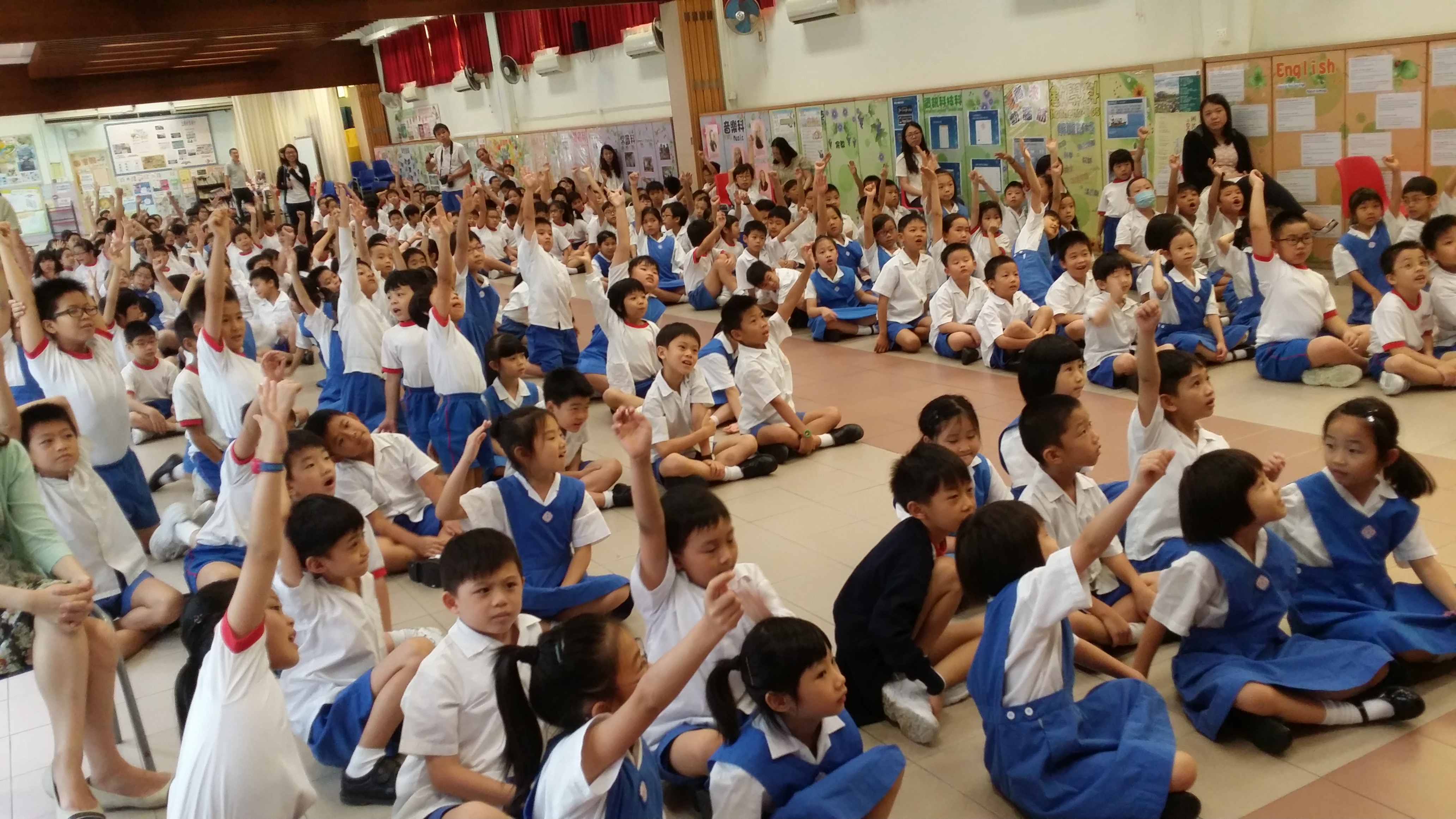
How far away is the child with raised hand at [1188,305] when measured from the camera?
215 inches

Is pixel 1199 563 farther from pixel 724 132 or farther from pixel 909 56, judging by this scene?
pixel 724 132

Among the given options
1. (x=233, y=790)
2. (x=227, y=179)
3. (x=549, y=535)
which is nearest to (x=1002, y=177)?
(x=549, y=535)

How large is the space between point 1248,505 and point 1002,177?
7.05m

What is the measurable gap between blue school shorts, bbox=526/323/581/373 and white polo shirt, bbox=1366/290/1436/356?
12.9 feet

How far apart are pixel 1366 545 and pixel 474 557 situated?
205 centimetres

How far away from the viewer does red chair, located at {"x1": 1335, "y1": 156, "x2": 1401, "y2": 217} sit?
674cm

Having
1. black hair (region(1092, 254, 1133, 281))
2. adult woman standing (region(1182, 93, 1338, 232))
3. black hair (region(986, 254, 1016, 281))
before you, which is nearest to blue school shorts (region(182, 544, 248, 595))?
black hair (region(1092, 254, 1133, 281))

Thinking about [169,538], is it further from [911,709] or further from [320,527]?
[911,709]

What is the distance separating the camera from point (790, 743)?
206 centimetres

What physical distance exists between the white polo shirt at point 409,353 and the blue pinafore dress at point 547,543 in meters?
1.76

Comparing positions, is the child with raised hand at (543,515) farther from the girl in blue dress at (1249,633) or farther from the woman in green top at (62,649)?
the girl in blue dress at (1249,633)

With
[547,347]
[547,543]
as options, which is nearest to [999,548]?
[547,543]

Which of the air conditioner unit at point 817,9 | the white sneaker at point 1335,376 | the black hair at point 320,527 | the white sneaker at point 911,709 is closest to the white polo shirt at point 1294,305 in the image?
the white sneaker at point 1335,376

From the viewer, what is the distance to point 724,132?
11.9 m
